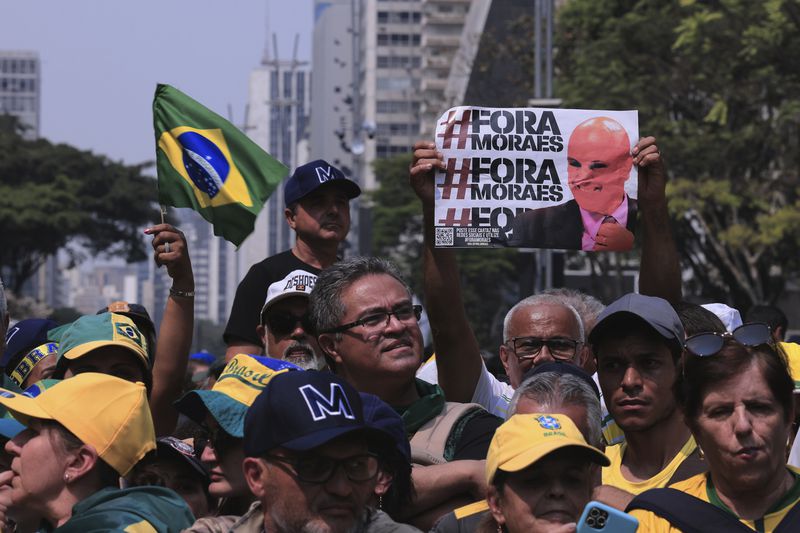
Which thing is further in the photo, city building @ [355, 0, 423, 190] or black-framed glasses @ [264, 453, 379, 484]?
city building @ [355, 0, 423, 190]

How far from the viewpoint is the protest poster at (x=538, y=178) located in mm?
5953

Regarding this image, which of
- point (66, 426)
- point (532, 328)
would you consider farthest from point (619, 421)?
point (66, 426)

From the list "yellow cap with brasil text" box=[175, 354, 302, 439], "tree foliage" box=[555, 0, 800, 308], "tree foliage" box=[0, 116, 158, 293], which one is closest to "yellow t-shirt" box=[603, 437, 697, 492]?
"yellow cap with brasil text" box=[175, 354, 302, 439]

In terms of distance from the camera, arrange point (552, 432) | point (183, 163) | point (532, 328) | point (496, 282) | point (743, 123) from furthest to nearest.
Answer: point (496, 282), point (743, 123), point (183, 163), point (532, 328), point (552, 432)

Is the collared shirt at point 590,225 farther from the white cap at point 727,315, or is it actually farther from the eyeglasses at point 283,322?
the eyeglasses at point 283,322

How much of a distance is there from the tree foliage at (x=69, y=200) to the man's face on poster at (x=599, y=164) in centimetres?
4800

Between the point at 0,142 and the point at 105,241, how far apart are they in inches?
210

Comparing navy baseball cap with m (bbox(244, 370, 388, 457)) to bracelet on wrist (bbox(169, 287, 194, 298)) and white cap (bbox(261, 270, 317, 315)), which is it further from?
white cap (bbox(261, 270, 317, 315))

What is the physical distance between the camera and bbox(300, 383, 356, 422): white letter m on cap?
3.75m

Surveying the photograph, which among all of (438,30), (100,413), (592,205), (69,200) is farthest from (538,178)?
(438,30)

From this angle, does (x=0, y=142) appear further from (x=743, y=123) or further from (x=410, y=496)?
(x=410, y=496)

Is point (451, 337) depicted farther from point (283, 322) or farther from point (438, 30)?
point (438, 30)

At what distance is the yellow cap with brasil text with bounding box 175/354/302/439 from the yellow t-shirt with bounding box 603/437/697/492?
1111 millimetres

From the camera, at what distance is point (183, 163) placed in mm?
6578
